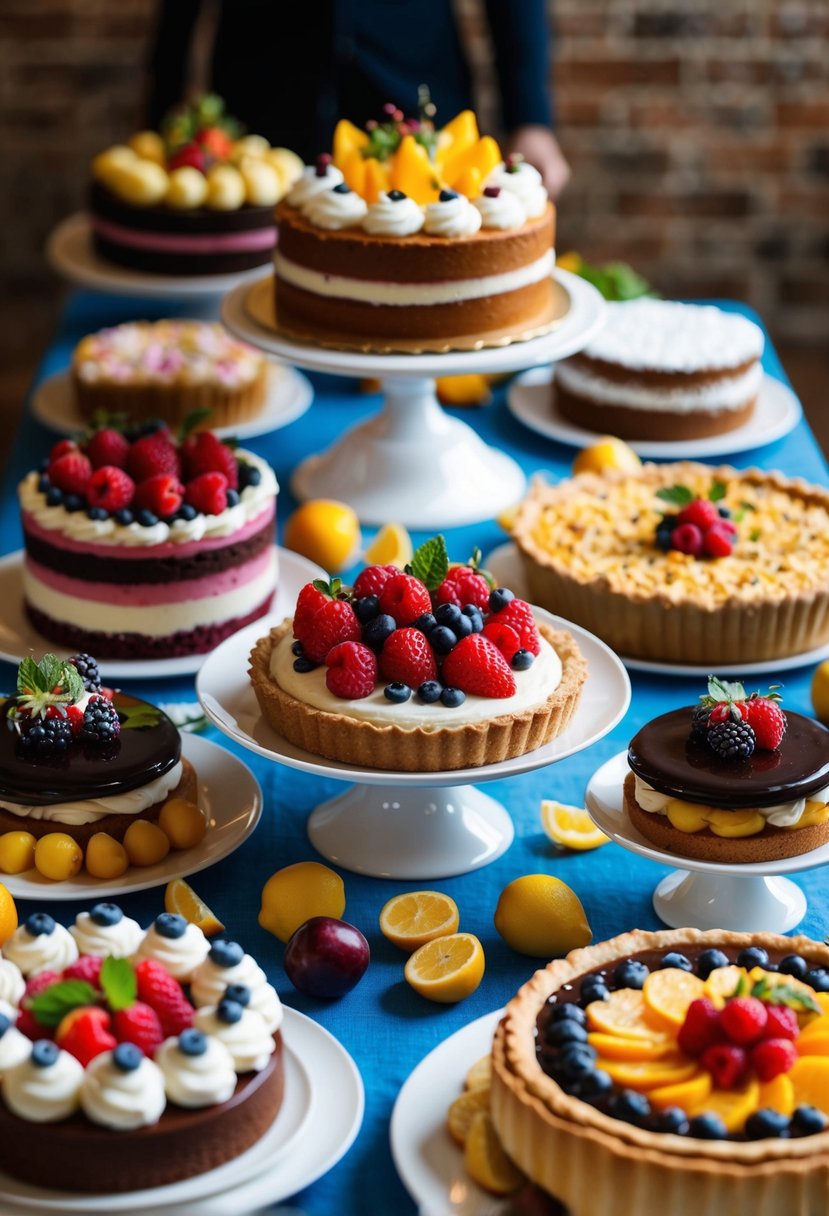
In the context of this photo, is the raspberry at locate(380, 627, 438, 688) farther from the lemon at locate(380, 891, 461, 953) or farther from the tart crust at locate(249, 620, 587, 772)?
the lemon at locate(380, 891, 461, 953)

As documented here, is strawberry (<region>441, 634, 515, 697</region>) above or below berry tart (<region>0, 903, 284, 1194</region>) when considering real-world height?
above

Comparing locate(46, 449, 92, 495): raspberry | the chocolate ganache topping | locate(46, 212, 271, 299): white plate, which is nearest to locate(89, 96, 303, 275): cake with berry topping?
locate(46, 212, 271, 299): white plate

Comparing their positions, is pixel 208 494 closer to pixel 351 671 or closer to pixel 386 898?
pixel 351 671

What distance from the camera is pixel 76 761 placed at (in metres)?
2.23

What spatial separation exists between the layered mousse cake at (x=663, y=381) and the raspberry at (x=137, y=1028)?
233cm

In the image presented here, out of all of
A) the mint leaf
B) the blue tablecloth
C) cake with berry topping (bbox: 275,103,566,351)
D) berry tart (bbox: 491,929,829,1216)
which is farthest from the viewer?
cake with berry topping (bbox: 275,103,566,351)

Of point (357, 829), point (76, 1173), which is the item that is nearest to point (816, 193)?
point (357, 829)

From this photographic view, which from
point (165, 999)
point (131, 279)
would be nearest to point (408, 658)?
point (165, 999)

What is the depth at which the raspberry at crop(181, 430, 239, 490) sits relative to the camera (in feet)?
9.34

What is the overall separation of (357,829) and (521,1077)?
0.77m

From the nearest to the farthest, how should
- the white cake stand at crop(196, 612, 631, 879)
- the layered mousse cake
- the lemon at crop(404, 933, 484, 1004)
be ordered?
the lemon at crop(404, 933, 484, 1004) < the white cake stand at crop(196, 612, 631, 879) < the layered mousse cake

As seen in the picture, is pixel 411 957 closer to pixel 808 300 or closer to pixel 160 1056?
pixel 160 1056

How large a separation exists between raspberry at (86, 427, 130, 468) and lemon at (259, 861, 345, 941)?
0.95 meters

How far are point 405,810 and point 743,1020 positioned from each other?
820mm
